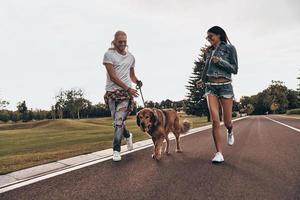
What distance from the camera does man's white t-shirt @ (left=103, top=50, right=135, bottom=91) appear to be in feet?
18.7

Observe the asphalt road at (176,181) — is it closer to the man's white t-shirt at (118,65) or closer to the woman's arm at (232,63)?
the man's white t-shirt at (118,65)

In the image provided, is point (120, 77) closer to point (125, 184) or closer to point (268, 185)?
point (125, 184)

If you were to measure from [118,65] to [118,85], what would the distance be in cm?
44

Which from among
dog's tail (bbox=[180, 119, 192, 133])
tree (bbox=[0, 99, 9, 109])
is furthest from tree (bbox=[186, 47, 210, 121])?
tree (bbox=[0, 99, 9, 109])

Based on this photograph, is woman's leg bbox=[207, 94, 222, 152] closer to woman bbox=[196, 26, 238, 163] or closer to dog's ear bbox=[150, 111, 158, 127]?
woman bbox=[196, 26, 238, 163]

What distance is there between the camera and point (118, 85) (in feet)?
18.6

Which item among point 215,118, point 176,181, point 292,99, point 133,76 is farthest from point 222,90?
point 292,99

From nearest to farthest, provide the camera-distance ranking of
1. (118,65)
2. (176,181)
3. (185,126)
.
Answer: (176,181) < (118,65) < (185,126)

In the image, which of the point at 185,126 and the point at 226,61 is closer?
the point at 226,61

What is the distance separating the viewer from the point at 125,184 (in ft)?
12.4

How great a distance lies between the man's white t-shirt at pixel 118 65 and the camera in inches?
224

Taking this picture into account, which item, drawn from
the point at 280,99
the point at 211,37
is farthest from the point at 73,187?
the point at 280,99

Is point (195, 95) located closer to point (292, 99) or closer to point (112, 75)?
point (112, 75)

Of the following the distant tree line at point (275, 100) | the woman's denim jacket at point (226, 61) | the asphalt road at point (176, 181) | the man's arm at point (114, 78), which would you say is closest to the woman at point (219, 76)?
the woman's denim jacket at point (226, 61)
